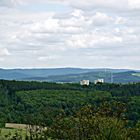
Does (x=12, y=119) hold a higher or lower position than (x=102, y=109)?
lower

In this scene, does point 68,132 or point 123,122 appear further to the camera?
point 68,132

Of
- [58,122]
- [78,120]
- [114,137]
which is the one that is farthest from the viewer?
[58,122]

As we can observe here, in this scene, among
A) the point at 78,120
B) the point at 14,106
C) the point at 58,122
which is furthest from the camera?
the point at 14,106

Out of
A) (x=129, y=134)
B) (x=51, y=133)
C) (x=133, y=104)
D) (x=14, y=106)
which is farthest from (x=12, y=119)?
(x=129, y=134)

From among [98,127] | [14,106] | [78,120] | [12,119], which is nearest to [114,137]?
[98,127]

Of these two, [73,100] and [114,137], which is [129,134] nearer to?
[114,137]

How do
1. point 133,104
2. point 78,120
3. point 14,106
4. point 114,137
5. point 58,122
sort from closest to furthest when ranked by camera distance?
1. point 114,137
2. point 78,120
3. point 58,122
4. point 133,104
5. point 14,106

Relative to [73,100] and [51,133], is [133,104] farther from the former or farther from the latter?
[51,133]

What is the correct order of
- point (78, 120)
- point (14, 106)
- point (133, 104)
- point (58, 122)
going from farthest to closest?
point (14, 106) → point (133, 104) → point (58, 122) → point (78, 120)

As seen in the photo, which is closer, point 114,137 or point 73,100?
point 114,137
